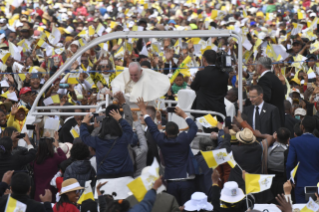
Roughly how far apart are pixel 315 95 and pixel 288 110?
20.5 inches

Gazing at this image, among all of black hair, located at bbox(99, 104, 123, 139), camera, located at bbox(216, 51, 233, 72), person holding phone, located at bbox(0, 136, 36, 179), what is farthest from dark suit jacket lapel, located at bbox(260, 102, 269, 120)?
person holding phone, located at bbox(0, 136, 36, 179)

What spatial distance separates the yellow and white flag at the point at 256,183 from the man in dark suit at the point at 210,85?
108 inches

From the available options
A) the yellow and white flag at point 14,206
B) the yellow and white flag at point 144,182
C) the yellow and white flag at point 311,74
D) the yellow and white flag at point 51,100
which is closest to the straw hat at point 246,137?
the yellow and white flag at point 144,182

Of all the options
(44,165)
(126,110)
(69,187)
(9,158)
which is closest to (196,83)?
(126,110)

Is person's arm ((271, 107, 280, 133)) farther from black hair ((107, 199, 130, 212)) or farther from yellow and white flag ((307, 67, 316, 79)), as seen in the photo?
black hair ((107, 199, 130, 212))

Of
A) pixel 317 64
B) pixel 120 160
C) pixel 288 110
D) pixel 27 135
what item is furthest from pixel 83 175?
pixel 317 64

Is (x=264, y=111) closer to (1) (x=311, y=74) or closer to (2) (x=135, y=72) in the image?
(2) (x=135, y=72)

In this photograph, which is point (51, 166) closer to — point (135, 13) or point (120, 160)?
point (120, 160)

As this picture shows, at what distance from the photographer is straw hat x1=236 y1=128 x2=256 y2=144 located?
6781 mm

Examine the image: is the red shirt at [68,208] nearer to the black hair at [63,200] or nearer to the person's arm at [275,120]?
the black hair at [63,200]

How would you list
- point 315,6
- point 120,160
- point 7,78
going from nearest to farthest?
point 120,160 < point 7,78 < point 315,6

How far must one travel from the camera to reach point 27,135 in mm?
7758

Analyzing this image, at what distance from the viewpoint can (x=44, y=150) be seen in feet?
24.1

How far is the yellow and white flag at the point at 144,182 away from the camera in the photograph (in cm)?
462
